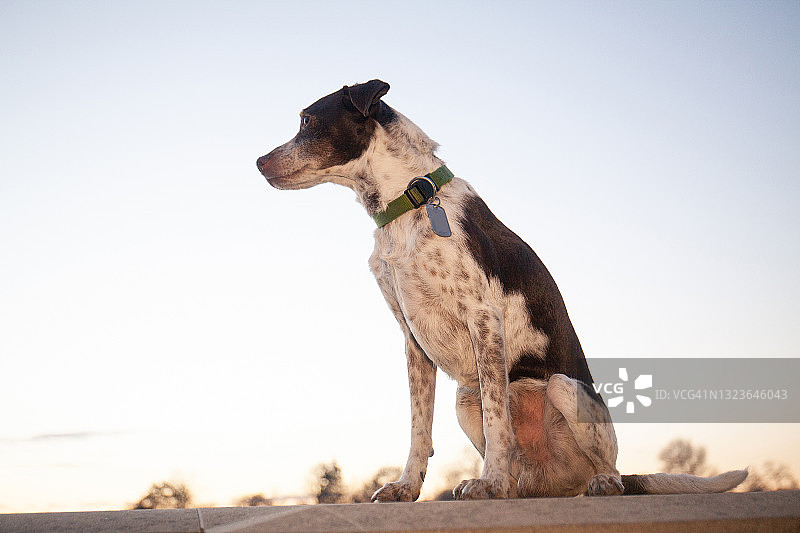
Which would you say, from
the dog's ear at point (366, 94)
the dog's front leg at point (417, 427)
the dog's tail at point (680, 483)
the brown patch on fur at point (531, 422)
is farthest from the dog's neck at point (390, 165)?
the dog's tail at point (680, 483)

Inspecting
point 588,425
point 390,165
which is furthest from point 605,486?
point 390,165

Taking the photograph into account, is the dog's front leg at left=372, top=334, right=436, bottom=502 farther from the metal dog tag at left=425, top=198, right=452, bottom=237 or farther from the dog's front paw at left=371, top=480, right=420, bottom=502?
the metal dog tag at left=425, top=198, right=452, bottom=237

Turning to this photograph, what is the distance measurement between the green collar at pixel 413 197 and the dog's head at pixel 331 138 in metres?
0.37

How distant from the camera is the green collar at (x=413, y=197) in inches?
151

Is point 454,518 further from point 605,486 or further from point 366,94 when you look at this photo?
point 366,94

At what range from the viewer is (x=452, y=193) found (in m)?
3.96

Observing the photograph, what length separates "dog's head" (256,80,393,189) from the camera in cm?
400

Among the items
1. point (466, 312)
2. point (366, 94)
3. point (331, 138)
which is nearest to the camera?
point (466, 312)

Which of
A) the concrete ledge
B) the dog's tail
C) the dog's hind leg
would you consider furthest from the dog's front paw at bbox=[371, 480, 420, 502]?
the dog's tail

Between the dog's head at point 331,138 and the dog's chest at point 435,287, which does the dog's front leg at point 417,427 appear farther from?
the dog's head at point 331,138

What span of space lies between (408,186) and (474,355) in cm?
99

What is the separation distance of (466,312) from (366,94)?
53.0 inches

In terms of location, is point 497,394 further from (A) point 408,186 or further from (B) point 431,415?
(A) point 408,186

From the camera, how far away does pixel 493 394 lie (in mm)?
3582
